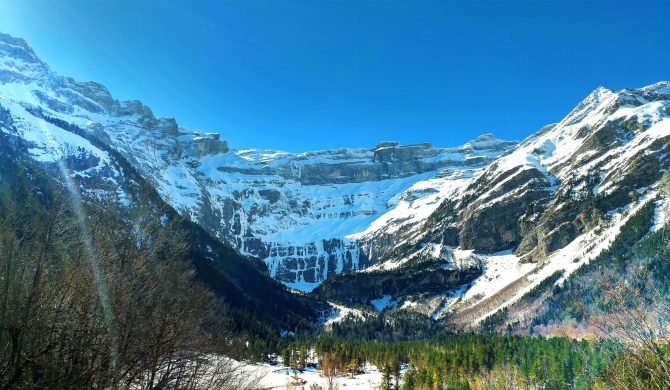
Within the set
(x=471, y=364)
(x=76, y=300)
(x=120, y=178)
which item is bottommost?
(x=471, y=364)

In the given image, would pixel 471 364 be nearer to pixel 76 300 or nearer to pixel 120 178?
pixel 76 300

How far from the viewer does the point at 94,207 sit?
1758 cm

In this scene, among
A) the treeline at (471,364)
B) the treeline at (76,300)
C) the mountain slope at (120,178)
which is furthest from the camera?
the mountain slope at (120,178)

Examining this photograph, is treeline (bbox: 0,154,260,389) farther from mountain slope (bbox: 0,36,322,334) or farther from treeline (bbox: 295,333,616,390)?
mountain slope (bbox: 0,36,322,334)

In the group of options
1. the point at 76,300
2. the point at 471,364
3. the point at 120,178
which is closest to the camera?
the point at 76,300

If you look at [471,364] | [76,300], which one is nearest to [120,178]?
[471,364]

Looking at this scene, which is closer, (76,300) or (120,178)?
(76,300)

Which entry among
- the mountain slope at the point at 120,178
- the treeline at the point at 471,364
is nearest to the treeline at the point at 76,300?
the treeline at the point at 471,364

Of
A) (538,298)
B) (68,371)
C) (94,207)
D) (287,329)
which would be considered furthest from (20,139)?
(538,298)

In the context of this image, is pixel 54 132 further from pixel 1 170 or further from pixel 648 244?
pixel 648 244

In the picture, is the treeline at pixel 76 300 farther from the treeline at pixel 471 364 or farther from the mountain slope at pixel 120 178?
the mountain slope at pixel 120 178

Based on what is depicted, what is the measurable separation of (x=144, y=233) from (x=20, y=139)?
15255 centimetres

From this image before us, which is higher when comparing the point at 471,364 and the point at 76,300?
the point at 76,300

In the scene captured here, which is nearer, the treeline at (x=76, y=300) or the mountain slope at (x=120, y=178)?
Result: the treeline at (x=76, y=300)
